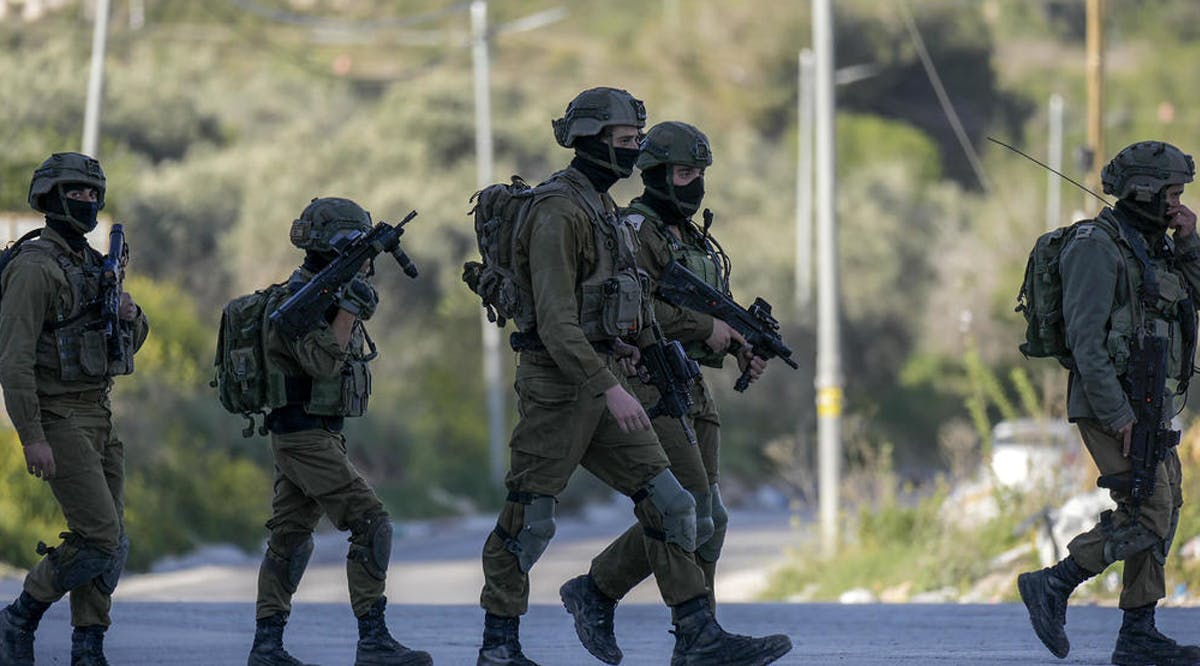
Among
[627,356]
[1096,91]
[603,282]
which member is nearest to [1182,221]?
[627,356]

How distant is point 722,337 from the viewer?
8.69 meters

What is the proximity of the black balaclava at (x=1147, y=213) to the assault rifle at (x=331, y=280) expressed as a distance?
2893mm

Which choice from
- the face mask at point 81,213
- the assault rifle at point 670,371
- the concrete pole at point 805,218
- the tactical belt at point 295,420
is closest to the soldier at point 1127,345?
the assault rifle at point 670,371

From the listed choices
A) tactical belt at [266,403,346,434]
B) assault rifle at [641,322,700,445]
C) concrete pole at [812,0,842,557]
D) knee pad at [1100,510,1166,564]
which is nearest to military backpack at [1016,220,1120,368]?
knee pad at [1100,510,1166,564]

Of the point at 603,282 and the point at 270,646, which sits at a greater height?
the point at 603,282

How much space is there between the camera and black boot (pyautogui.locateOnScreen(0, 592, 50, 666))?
28.8 feet

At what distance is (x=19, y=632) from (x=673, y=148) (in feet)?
10.7

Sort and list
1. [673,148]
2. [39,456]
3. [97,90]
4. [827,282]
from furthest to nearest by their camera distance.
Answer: [97,90] → [827,282] → [673,148] → [39,456]

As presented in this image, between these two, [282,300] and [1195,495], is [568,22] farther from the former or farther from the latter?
[282,300]

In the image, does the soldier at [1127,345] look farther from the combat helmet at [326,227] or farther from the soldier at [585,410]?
the combat helmet at [326,227]

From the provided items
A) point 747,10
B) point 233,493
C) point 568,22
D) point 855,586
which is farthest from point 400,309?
point 568,22

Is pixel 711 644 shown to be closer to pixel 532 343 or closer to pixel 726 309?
pixel 532 343

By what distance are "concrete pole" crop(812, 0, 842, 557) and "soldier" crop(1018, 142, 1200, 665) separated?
10177 millimetres

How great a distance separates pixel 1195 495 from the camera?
15266 mm
